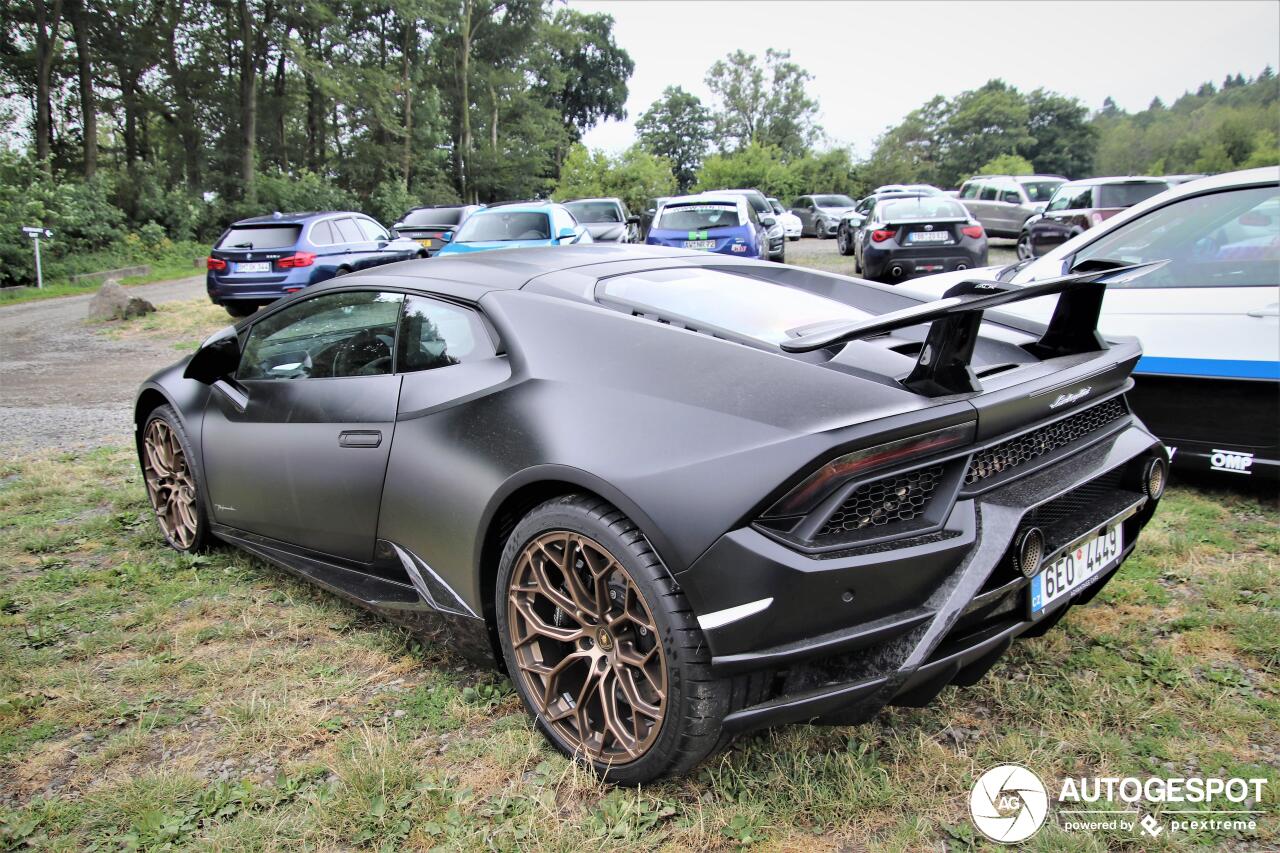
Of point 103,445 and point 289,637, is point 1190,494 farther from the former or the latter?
point 103,445

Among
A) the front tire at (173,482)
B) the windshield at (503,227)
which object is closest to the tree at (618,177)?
the windshield at (503,227)

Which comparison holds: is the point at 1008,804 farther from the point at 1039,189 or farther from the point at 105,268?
the point at 1039,189

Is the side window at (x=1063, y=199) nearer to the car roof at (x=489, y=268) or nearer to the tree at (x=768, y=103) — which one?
the car roof at (x=489, y=268)

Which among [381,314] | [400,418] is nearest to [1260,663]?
[400,418]

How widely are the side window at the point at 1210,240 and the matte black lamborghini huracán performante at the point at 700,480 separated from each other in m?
1.93

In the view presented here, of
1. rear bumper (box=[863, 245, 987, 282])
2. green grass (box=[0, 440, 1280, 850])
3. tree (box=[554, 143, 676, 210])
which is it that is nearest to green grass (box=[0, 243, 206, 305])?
tree (box=[554, 143, 676, 210])

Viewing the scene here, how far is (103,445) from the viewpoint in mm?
6125

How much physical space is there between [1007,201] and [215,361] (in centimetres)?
2225

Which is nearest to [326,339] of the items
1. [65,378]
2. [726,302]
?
[726,302]

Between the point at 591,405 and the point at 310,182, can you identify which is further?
the point at 310,182

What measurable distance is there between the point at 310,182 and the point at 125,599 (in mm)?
31753

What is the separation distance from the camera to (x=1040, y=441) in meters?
2.33

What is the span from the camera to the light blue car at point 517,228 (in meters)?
11.4

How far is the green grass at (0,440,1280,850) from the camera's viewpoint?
2.10m
